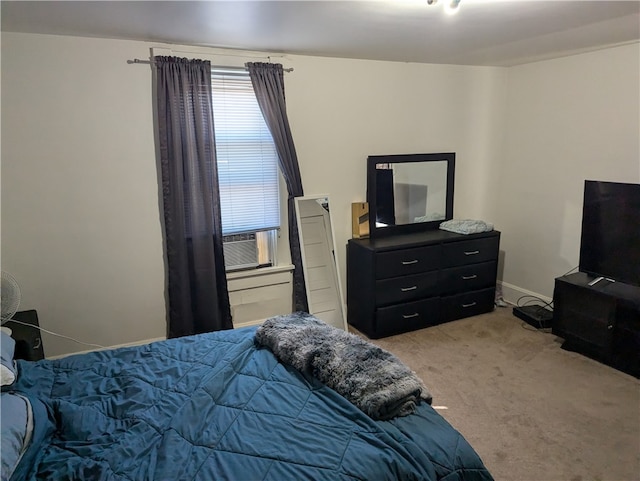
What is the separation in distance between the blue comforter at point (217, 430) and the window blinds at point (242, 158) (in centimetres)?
153

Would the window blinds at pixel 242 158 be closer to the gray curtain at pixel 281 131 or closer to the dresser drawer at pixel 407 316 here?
the gray curtain at pixel 281 131

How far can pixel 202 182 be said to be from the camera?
301cm

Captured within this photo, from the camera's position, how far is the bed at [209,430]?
137 centimetres

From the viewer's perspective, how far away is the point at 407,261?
3.51m

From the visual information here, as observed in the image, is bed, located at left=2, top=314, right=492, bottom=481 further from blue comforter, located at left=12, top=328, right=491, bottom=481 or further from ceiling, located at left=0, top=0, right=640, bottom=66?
ceiling, located at left=0, top=0, right=640, bottom=66

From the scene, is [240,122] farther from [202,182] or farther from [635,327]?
[635,327]

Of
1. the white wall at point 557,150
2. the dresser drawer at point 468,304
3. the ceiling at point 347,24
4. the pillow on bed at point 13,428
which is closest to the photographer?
the pillow on bed at point 13,428

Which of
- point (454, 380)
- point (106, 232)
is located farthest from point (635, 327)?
point (106, 232)

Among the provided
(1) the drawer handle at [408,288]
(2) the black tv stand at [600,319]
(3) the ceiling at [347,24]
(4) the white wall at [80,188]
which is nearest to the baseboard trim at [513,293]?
(2) the black tv stand at [600,319]

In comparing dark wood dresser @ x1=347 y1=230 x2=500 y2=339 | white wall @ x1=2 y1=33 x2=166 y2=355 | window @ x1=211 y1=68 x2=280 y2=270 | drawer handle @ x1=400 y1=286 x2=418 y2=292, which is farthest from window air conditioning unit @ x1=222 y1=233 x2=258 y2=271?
drawer handle @ x1=400 y1=286 x2=418 y2=292

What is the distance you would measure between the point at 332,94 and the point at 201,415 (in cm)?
272

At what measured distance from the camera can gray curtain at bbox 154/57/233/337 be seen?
2875 millimetres

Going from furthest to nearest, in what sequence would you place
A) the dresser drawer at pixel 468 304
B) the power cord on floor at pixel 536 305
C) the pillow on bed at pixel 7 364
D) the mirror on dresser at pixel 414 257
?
the dresser drawer at pixel 468 304 < the power cord on floor at pixel 536 305 < the mirror on dresser at pixel 414 257 < the pillow on bed at pixel 7 364

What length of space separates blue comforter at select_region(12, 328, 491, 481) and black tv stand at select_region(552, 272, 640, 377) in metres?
2.05
